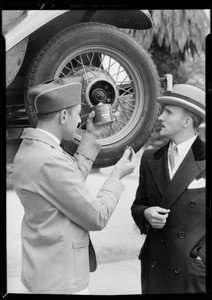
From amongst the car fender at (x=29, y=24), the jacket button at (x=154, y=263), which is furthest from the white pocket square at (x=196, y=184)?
the car fender at (x=29, y=24)

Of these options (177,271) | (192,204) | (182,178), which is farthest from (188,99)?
(177,271)

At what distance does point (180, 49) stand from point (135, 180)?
0.89 m

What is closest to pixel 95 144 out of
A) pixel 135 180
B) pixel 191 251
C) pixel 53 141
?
pixel 53 141

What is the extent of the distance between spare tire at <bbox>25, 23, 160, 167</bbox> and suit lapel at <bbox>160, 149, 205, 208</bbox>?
0.33 meters

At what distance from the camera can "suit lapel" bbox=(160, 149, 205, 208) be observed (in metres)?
2.32

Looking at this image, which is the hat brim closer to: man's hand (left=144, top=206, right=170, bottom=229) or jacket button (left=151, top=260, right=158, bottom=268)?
man's hand (left=144, top=206, right=170, bottom=229)

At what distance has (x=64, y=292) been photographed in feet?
7.01

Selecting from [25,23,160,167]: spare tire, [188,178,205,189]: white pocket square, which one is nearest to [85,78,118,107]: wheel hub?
[25,23,160,167]: spare tire

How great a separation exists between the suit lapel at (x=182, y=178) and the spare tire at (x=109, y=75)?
12.8 inches

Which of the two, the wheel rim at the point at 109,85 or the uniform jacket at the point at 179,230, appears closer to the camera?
the uniform jacket at the point at 179,230

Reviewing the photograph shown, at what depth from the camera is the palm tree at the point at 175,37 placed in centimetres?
243

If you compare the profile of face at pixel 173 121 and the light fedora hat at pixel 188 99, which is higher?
the light fedora hat at pixel 188 99

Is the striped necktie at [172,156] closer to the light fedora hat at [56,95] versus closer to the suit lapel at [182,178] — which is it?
the suit lapel at [182,178]
